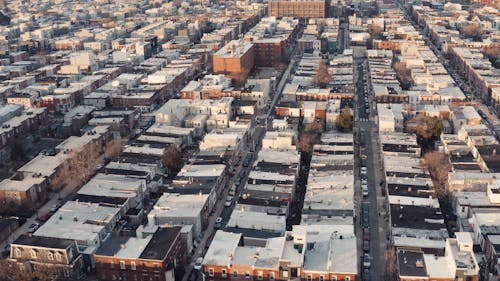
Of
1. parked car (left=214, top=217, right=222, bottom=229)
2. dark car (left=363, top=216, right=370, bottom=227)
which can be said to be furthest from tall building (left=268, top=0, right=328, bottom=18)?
parked car (left=214, top=217, right=222, bottom=229)

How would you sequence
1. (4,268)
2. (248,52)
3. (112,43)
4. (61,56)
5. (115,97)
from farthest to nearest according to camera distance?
(112,43) → (61,56) → (248,52) → (115,97) → (4,268)

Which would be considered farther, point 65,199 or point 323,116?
point 323,116

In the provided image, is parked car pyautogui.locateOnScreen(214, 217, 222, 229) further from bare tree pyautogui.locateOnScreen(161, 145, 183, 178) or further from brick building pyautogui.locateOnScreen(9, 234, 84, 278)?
brick building pyautogui.locateOnScreen(9, 234, 84, 278)

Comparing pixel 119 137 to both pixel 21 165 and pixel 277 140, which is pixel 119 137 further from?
pixel 277 140

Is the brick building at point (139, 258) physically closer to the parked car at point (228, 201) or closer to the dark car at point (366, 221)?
the parked car at point (228, 201)

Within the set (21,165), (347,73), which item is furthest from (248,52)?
(21,165)
